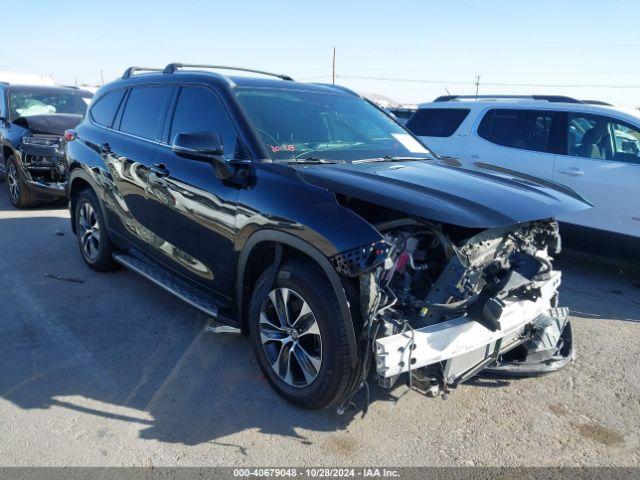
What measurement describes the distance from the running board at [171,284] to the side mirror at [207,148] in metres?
0.95

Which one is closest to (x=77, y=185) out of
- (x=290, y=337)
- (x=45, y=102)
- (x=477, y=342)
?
(x=290, y=337)

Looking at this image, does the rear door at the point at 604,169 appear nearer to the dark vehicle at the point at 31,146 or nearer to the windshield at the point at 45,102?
the dark vehicle at the point at 31,146

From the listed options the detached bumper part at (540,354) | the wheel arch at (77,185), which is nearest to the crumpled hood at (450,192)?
the detached bumper part at (540,354)

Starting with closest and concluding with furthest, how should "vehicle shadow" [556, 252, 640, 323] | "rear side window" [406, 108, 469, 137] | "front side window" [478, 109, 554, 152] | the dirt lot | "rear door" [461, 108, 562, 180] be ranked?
the dirt lot
"vehicle shadow" [556, 252, 640, 323]
"rear door" [461, 108, 562, 180]
"front side window" [478, 109, 554, 152]
"rear side window" [406, 108, 469, 137]

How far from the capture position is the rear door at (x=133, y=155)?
437 centimetres

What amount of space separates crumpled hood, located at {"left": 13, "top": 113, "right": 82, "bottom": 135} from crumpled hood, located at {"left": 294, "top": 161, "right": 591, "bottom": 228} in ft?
22.9

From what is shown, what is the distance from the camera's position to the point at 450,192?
293 centimetres

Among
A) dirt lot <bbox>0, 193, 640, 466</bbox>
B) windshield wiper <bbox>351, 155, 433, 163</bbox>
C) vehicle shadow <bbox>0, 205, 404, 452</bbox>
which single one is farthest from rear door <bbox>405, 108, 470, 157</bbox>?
vehicle shadow <bbox>0, 205, 404, 452</bbox>

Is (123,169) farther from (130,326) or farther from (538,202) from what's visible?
(538,202)

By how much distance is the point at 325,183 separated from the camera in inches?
117

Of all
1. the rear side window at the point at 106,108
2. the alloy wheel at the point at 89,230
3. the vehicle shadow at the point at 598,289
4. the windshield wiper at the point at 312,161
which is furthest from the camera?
the alloy wheel at the point at 89,230

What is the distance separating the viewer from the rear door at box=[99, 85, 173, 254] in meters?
4.37

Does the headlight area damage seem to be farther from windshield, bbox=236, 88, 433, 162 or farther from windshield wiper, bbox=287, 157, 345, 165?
windshield, bbox=236, 88, 433, 162

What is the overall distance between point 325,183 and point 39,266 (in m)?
4.22
